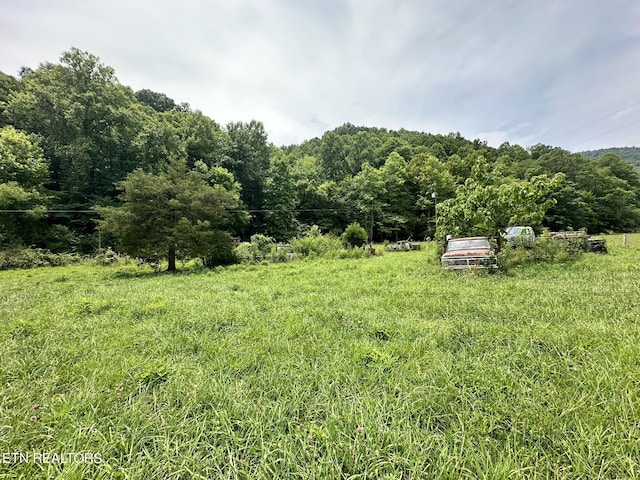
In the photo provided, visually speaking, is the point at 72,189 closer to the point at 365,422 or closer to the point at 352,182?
the point at 352,182

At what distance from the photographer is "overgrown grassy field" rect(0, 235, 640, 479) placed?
1.79 m

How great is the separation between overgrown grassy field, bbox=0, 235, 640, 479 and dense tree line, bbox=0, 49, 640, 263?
31.7ft

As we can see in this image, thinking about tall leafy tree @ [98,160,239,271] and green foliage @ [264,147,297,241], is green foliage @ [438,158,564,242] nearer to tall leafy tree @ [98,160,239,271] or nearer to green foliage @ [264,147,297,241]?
tall leafy tree @ [98,160,239,271]

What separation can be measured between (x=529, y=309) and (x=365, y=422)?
4.39 metres

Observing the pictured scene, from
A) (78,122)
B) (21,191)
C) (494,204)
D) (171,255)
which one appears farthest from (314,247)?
(78,122)

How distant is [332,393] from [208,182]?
32012 millimetres

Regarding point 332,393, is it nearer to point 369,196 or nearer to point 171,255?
point 171,255

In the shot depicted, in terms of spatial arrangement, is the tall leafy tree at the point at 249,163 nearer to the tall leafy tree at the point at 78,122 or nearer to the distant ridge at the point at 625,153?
the tall leafy tree at the point at 78,122

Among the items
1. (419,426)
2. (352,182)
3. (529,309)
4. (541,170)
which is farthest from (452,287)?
(541,170)

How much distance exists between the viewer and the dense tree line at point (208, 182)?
A: 549 inches

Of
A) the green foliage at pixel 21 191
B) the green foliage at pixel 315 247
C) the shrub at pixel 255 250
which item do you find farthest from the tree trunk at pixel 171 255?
the green foliage at pixel 21 191

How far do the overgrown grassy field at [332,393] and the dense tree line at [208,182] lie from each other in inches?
381

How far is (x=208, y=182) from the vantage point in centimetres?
3070

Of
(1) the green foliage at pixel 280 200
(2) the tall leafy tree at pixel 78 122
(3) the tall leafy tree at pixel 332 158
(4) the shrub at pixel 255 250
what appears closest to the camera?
(4) the shrub at pixel 255 250
